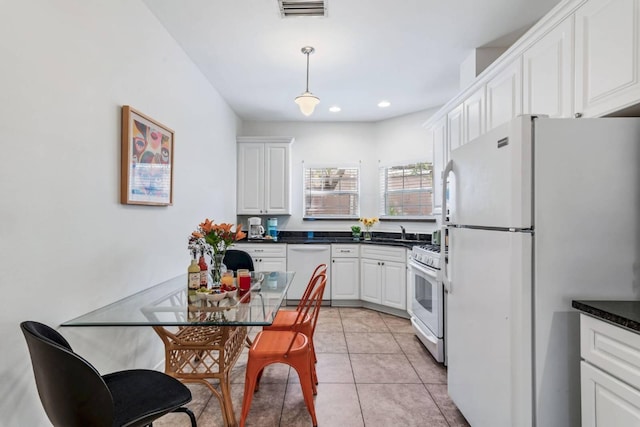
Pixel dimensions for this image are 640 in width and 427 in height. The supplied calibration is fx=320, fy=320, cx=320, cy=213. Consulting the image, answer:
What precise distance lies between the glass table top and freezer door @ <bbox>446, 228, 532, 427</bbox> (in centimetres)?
109

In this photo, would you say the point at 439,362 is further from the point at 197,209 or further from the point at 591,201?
the point at 197,209

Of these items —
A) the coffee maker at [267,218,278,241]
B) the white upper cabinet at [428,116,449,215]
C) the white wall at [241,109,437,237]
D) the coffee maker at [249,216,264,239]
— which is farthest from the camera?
the white wall at [241,109,437,237]

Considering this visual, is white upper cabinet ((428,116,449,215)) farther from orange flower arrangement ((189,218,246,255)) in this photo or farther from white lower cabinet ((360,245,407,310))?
orange flower arrangement ((189,218,246,255))

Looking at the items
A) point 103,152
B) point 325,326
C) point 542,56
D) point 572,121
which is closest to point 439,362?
point 325,326

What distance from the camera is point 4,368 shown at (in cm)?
128

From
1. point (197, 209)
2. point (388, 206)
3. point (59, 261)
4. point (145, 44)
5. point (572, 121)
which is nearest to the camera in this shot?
point (572, 121)

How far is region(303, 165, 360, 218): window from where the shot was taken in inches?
201

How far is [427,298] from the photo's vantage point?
9.82 ft

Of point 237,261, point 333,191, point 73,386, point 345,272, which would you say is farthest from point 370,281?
point 73,386

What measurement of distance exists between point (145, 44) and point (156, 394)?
7.33 ft

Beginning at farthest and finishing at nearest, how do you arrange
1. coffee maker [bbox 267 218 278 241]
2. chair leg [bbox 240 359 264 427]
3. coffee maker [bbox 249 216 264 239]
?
coffee maker [bbox 267 218 278 241] → coffee maker [bbox 249 216 264 239] → chair leg [bbox 240 359 264 427]

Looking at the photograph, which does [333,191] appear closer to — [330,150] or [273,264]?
[330,150]

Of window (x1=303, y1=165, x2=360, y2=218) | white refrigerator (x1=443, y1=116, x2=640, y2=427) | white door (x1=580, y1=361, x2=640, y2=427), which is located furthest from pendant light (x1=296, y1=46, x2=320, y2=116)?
white door (x1=580, y1=361, x2=640, y2=427)

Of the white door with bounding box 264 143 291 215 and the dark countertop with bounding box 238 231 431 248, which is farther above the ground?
the white door with bounding box 264 143 291 215
